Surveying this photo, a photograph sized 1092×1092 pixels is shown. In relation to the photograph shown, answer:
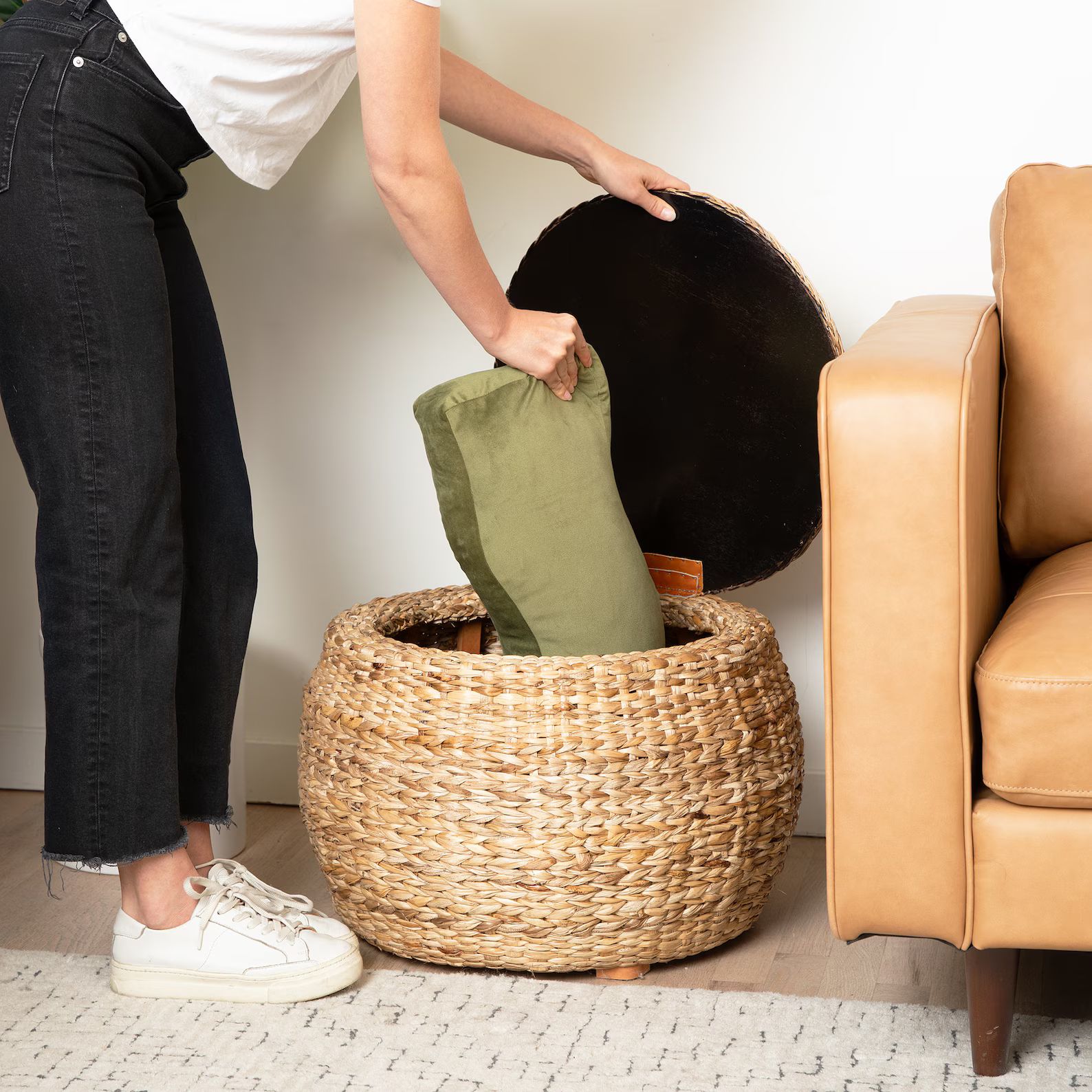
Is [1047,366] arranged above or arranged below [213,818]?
above

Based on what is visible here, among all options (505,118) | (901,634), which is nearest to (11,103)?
(505,118)

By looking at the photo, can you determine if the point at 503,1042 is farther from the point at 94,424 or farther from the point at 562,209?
the point at 562,209

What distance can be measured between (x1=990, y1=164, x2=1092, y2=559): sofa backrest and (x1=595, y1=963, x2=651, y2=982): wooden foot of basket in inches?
25.5

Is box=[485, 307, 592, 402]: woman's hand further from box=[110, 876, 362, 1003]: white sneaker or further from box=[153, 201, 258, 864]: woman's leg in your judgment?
box=[110, 876, 362, 1003]: white sneaker

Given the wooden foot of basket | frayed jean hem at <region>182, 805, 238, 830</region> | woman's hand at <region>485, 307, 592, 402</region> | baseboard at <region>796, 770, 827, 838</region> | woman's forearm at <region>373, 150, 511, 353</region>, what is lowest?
baseboard at <region>796, 770, 827, 838</region>

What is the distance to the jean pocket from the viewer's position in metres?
1.26

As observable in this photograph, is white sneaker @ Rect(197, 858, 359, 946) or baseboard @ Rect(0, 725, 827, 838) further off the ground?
white sneaker @ Rect(197, 858, 359, 946)

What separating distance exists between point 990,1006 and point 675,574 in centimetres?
67

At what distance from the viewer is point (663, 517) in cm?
168

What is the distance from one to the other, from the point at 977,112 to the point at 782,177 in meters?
0.28

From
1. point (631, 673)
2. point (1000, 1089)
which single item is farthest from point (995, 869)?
point (631, 673)

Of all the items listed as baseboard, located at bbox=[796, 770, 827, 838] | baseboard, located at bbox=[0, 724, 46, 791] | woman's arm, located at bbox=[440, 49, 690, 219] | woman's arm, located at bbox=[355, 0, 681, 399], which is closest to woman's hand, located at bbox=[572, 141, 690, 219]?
woman's arm, located at bbox=[440, 49, 690, 219]

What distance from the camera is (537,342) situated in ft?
4.76

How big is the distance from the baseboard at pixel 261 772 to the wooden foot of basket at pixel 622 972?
0.57 metres
